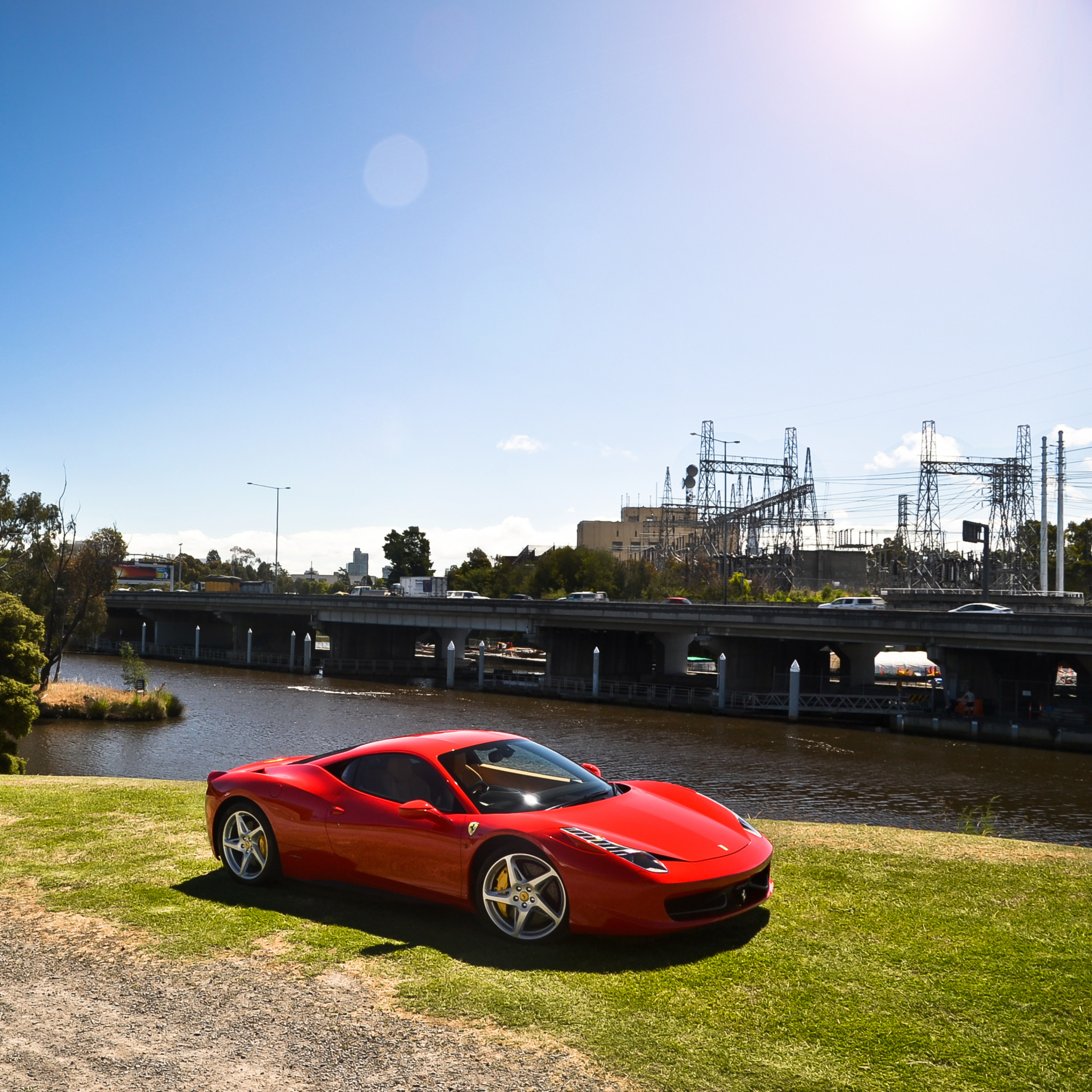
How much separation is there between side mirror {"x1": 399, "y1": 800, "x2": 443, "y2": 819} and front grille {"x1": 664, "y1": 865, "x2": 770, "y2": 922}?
175 cm

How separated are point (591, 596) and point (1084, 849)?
59804mm

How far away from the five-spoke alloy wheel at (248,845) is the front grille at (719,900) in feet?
10.9

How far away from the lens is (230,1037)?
4.89m

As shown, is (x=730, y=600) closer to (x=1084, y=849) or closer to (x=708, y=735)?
(x=708, y=735)

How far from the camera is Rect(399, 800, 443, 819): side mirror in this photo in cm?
666

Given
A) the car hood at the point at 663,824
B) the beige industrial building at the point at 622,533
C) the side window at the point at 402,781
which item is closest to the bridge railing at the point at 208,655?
the side window at the point at 402,781

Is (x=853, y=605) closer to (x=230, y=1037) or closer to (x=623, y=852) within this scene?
(x=623, y=852)

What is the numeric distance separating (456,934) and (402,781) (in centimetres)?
119

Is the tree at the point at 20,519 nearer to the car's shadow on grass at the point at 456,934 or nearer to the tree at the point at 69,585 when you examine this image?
the tree at the point at 69,585

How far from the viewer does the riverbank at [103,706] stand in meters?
42.0

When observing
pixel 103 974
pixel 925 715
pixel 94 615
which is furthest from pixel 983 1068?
pixel 94 615

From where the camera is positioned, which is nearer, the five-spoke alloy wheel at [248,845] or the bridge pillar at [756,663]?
the five-spoke alloy wheel at [248,845]

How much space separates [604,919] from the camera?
593 centimetres

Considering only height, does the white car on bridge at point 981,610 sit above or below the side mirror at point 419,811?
above
